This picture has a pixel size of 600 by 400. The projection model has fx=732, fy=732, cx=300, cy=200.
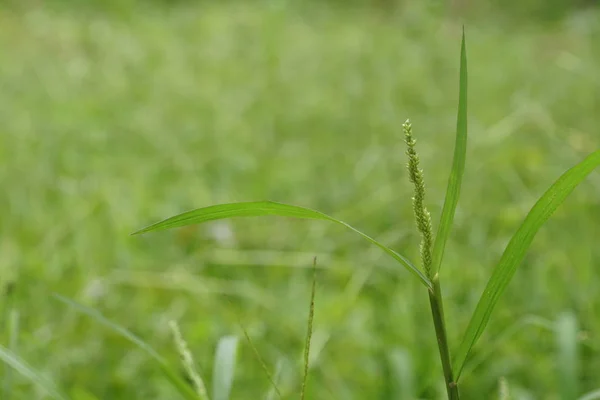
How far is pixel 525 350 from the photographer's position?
1.04 metres

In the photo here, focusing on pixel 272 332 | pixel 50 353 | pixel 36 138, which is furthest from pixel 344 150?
pixel 50 353

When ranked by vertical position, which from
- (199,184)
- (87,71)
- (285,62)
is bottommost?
(199,184)

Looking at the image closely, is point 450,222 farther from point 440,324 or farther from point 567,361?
point 567,361

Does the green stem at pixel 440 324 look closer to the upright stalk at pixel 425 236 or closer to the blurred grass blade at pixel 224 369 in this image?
the upright stalk at pixel 425 236

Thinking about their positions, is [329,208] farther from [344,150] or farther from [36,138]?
[36,138]

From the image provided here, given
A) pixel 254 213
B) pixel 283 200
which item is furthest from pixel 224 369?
pixel 283 200

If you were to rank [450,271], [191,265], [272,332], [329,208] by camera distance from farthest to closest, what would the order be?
[329,208]
[191,265]
[450,271]
[272,332]

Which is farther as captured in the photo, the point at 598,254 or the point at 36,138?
the point at 36,138

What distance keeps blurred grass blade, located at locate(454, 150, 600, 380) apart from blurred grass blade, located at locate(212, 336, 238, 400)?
0.87 ft

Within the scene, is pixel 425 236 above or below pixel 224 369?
above

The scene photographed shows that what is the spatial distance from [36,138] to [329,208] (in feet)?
3.93

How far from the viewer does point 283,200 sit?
202 cm

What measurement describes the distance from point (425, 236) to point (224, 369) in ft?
1.06

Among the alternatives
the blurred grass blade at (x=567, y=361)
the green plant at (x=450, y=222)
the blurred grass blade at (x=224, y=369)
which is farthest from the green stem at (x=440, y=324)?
the blurred grass blade at (x=567, y=361)
